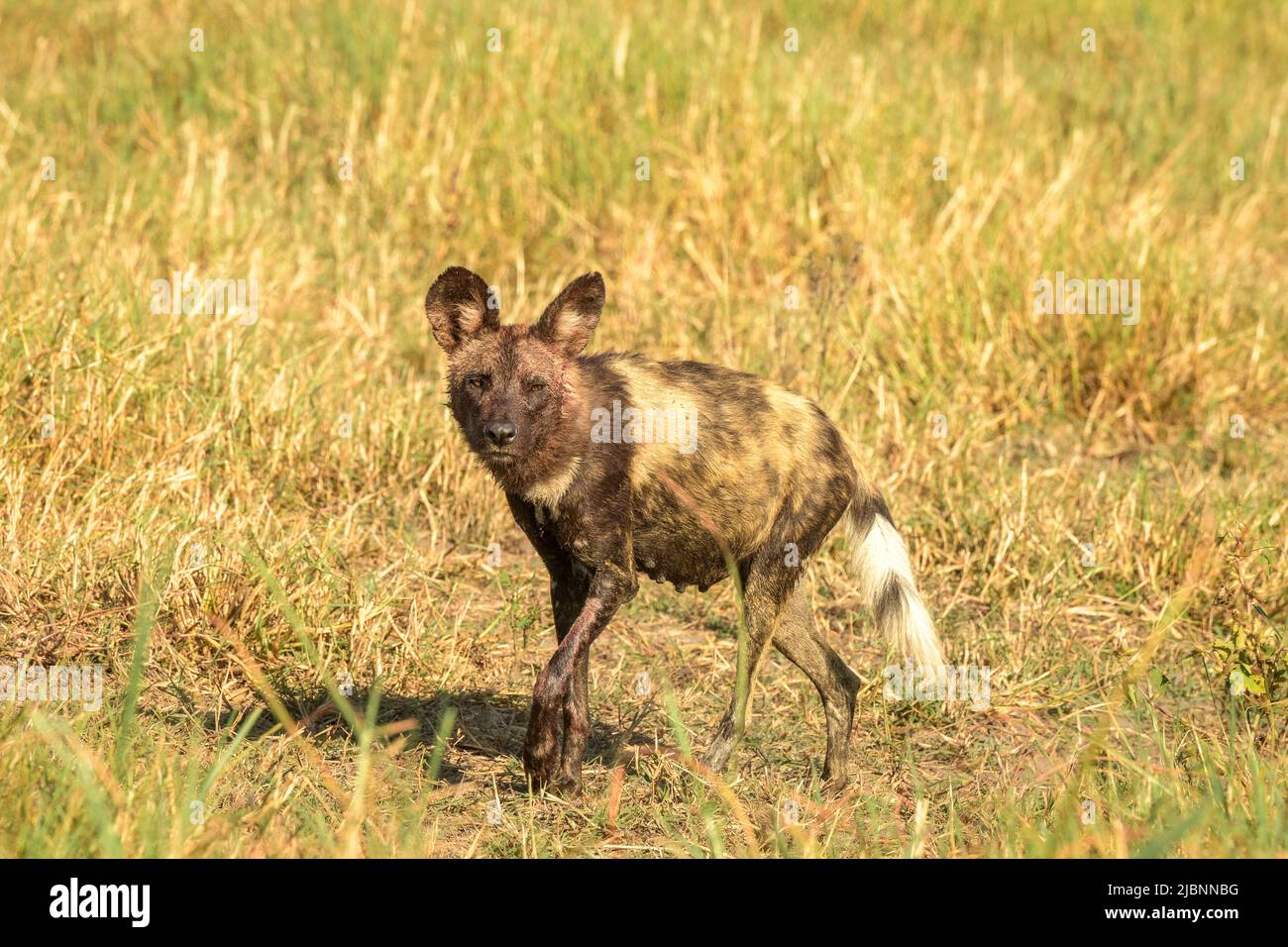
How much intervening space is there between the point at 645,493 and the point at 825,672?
951mm

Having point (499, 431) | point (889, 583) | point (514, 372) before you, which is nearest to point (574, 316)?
point (514, 372)

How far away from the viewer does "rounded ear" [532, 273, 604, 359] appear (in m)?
4.32

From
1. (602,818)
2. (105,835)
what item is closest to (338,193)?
(602,818)

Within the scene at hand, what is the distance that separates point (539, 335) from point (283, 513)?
83.1 inches

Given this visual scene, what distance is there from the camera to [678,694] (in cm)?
537

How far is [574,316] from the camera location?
439cm

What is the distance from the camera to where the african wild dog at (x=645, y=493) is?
423cm

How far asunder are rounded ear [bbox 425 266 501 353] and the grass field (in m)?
0.97
